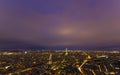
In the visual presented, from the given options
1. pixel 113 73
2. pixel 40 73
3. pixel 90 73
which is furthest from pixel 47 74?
pixel 113 73

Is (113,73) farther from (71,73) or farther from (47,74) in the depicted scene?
(47,74)

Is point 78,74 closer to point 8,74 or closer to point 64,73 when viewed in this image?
point 64,73

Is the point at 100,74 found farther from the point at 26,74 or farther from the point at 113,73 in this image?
the point at 26,74

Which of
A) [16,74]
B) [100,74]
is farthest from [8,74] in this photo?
[100,74]

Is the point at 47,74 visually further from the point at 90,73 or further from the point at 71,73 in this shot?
the point at 90,73

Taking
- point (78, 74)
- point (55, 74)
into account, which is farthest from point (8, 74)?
point (78, 74)

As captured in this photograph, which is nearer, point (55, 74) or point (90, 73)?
point (55, 74)
